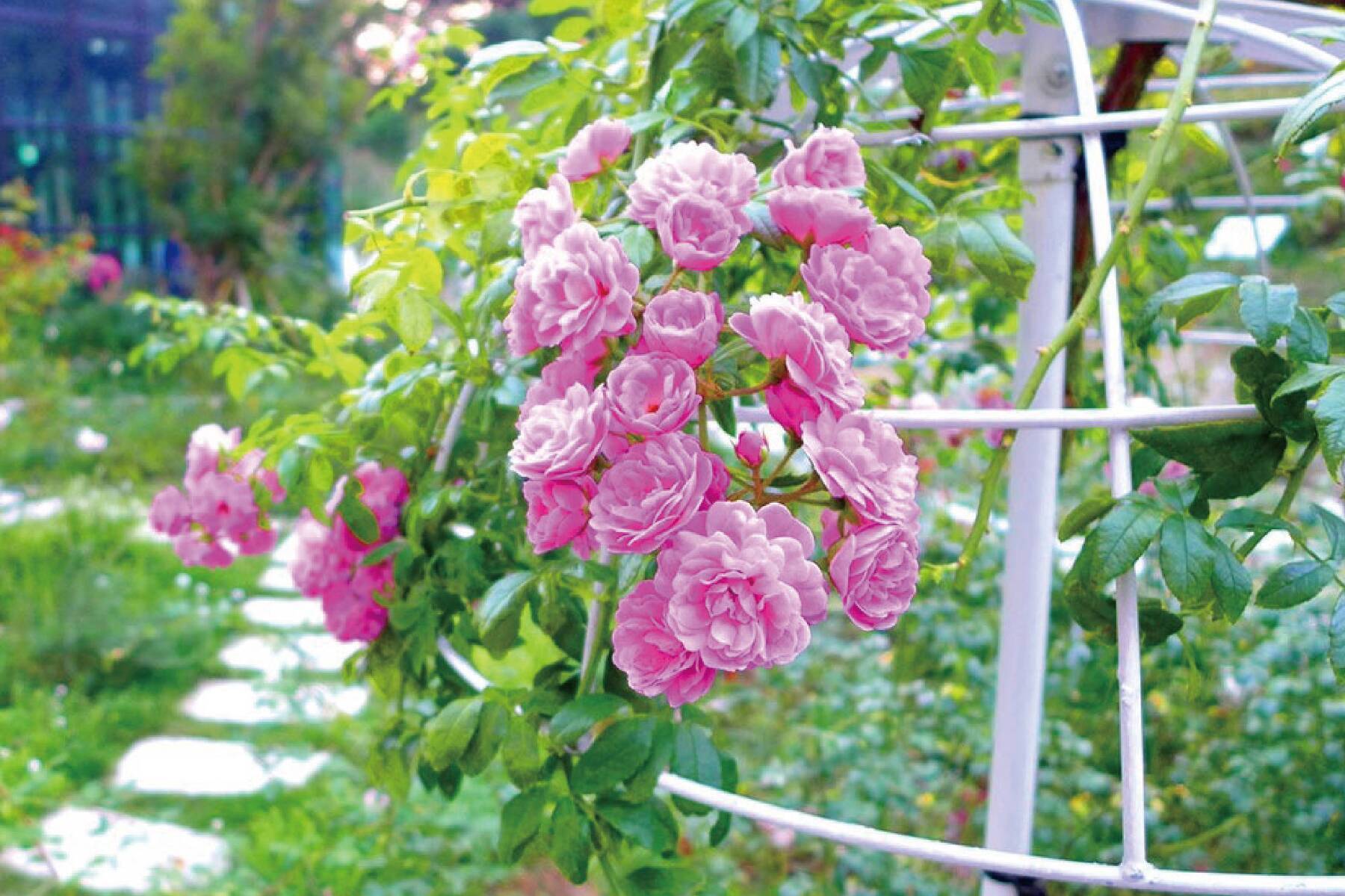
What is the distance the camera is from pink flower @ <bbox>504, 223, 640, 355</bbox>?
0.58m

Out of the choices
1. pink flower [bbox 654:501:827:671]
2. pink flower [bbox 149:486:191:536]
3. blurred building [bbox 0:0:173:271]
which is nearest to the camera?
pink flower [bbox 654:501:827:671]

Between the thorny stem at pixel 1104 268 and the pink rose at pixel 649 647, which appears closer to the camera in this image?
the pink rose at pixel 649 647

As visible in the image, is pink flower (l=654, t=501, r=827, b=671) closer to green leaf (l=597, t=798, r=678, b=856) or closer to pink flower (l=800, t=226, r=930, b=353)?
pink flower (l=800, t=226, r=930, b=353)

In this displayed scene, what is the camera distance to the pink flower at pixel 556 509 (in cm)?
58

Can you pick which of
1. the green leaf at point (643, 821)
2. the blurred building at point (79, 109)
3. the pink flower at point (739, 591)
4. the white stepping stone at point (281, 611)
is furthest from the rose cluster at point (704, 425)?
the blurred building at point (79, 109)

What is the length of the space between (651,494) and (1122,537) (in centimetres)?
26

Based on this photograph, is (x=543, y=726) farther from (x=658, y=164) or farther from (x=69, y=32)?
(x=69, y=32)

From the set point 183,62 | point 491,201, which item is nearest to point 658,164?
point 491,201

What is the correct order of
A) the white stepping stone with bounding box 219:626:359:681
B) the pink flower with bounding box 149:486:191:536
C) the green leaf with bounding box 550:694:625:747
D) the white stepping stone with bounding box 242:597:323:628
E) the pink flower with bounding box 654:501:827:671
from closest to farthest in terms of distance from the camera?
the pink flower with bounding box 654:501:827:671 < the green leaf with bounding box 550:694:625:747 < the pink flower with bounding box 149:486:191:536 < the white stepping stone with bounding box 219:626:359:681 < the white stepping stone with bounding box 242:597:323:628

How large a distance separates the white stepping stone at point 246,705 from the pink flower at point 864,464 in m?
1.89

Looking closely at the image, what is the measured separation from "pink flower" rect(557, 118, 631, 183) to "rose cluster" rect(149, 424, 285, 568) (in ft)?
1.32

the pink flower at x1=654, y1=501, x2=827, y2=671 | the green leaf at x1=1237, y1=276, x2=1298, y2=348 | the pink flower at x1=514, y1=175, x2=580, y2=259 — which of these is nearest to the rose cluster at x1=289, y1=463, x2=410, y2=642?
the pink flower at x1=514, y1=175, x2=580, y2=259

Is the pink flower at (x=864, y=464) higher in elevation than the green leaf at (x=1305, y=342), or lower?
lower

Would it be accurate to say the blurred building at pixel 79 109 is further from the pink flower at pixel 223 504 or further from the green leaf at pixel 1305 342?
the green leaf at pixel 1305 342
